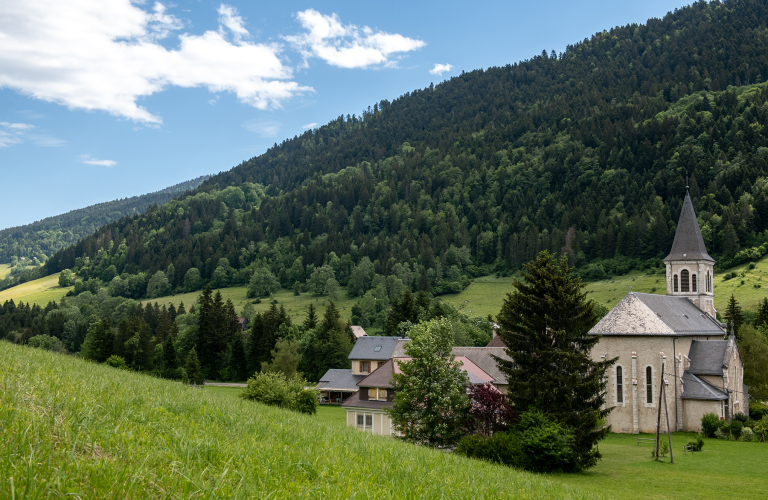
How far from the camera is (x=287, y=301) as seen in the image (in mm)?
160875

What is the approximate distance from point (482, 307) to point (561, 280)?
10222cm

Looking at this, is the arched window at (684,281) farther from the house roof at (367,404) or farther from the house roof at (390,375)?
the house roof at (367,404)

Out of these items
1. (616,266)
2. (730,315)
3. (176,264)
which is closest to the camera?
(730,315)

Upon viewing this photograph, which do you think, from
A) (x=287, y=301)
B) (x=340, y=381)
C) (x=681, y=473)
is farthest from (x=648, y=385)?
(x=287, y=301)

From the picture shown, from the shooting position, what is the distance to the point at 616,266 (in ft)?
486

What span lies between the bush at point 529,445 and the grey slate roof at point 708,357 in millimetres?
29521

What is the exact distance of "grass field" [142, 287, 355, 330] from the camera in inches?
5694

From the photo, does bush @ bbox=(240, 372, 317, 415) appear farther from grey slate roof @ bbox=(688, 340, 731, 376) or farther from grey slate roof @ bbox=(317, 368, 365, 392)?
grey slate roof @ bbox=(688, 340, 731, 376)

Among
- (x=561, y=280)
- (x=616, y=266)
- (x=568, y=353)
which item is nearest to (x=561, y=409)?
(x=568, y=353)

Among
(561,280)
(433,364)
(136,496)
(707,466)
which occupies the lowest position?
(707,466)

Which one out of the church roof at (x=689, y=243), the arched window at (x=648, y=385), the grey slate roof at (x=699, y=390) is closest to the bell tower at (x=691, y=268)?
the church roof at (x=689, y=243)

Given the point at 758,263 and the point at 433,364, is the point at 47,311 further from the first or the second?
the point at 758,263

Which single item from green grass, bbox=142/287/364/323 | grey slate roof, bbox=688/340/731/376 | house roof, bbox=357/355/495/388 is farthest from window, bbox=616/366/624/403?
green grass, bbox=142/287/364/323

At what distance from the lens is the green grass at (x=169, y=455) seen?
5.12 metres
